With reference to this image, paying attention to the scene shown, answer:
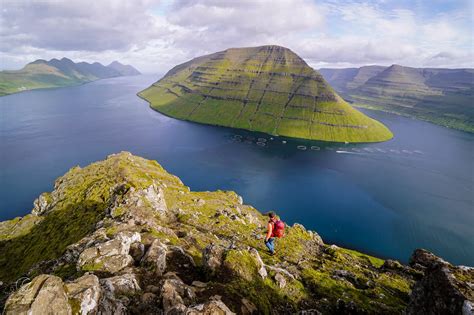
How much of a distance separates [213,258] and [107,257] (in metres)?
9.68

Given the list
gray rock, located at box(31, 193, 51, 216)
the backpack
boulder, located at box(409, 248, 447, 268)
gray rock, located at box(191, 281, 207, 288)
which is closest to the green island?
gray rock, located at box(191, 281, 207, 288)

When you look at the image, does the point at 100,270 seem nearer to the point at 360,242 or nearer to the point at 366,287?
the point at 366,287

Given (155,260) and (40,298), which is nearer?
(40,298)

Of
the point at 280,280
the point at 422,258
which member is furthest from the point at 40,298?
the point at 422,258

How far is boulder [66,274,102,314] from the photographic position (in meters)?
16.8

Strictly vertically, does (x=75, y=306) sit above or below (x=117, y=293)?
above

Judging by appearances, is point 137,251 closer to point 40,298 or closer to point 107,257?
→ point 107,257

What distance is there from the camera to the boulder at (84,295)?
1683cm

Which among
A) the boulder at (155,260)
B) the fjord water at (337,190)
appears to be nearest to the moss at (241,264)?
the boulder at (155,260)

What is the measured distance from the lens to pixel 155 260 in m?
24.7

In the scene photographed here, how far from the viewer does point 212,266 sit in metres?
25.0

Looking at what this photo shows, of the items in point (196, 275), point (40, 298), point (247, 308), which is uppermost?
point (40, 298)

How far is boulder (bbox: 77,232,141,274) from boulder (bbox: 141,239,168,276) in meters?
1.63

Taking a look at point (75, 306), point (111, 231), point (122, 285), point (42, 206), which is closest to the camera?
point (75, 306)
